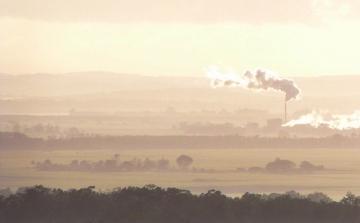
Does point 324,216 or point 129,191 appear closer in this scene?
point 324,216

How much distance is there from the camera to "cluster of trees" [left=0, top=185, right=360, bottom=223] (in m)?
129

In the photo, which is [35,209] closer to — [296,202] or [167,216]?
[167,216]

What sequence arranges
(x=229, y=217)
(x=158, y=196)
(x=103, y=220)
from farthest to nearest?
(x=158, y=196)
(x=229, y=217)
(x=103, y=220)

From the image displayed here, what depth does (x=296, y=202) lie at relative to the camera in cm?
13725

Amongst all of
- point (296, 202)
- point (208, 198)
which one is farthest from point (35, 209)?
point (296, 202)

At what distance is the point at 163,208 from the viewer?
13212 cm

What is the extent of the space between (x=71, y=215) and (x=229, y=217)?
19.5 metres

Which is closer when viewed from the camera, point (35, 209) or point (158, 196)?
point (35, 209)

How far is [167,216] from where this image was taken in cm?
12950

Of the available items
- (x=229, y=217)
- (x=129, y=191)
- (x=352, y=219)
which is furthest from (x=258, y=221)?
(x=129, y=191)

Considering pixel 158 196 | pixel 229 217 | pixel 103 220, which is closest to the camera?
pixel 103 220

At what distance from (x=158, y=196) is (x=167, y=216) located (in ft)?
32.7

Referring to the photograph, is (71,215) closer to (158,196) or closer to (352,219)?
(158,196)

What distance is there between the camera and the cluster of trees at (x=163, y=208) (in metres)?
129
